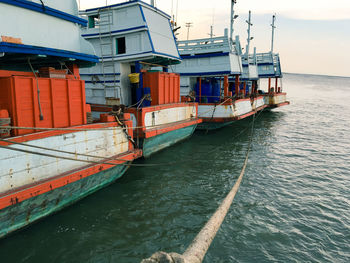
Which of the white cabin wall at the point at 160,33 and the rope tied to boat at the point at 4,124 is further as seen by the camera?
the white cabin wall at the point at 160,33

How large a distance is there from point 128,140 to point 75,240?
3.79 meters

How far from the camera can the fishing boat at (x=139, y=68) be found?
448 inches

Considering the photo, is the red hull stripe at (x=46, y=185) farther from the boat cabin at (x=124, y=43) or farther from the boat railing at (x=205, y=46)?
the boat railing at (x=205, y=46)

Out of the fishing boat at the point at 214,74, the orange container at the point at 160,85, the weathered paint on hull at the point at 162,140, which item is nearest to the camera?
the weathered paint on hull at the point at 162,140

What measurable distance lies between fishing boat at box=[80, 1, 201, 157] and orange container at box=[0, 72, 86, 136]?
3.59m

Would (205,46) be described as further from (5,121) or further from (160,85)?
(5,121)

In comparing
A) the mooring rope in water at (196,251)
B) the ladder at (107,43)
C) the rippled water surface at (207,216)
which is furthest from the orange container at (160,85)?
the mooring rope in water at (196,251)

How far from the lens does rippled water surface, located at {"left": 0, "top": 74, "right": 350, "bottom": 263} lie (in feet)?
17.2

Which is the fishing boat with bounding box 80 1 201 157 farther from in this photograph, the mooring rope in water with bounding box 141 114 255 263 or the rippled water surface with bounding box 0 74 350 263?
the mooring rope in water with bounding box 141 114 255 263

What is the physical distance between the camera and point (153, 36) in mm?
11820

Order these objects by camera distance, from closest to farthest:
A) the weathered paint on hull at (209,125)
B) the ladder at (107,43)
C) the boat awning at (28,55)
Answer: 1. the boat awning at (28,55)
2. the ladder at (107,43)
3. the weathered paint on hull at (209,125)

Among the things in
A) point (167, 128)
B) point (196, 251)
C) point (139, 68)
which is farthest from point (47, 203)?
point (139, 68)

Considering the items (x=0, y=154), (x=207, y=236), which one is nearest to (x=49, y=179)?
(x=0, y=154)

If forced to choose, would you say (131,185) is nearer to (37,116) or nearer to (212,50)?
(37,116)
